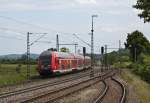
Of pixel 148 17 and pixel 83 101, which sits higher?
pixel 148 17

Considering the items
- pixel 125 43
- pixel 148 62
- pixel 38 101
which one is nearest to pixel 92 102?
pixel 38 101

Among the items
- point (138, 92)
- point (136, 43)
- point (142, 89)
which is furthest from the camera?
point (136, 43)

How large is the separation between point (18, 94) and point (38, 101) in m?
5.07

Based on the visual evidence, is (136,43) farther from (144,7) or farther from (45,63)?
(144,7)

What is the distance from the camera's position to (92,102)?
25219mm

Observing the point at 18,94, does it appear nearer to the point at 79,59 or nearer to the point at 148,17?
the point at 148,17

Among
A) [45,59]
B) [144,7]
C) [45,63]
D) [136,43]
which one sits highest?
[136,43]

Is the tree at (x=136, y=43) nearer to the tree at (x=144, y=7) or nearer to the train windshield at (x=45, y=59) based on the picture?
the train windshield at (x=45, y=59)

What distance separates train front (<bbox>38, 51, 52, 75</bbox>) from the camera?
186 ft

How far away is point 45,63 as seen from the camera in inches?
2255

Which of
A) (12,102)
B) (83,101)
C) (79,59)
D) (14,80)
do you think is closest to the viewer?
(12,102)

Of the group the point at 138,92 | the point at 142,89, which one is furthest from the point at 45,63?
the point at 138,92

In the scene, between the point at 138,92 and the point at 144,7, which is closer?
the point at 144,7

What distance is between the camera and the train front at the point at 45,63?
186 feet
